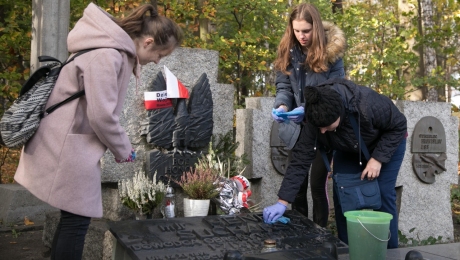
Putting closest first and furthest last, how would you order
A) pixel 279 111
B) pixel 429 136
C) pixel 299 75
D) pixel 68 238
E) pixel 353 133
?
pixel 68 238, pixel 353 133, pixel 279 111, pixel 299 75, pixel 429 136

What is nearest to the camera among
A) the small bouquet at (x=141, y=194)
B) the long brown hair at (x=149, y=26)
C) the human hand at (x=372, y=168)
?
the long brown hair at (x=149, y=26)

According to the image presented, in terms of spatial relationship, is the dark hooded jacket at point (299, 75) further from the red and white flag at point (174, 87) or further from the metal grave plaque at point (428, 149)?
the metal grave plaque at point (428, 149)

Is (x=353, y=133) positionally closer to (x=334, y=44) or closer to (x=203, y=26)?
(x=334, y=44)

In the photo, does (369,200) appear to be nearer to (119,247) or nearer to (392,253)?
(392,253)

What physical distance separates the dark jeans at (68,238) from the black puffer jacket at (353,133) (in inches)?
52.3

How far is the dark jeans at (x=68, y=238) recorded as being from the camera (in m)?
2.69

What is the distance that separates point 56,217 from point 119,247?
1.38 metres

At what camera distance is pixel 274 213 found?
3.55 m

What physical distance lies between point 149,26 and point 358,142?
1435mm

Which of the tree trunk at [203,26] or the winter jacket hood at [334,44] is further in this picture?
the tree trunk at [203,26]

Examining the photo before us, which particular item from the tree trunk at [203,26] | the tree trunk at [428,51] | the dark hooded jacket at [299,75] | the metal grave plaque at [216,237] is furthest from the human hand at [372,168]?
the tree trunk at [428,51]

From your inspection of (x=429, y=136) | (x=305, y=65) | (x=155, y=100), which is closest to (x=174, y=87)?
(x=155, y=100)

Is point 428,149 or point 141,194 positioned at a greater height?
point 428,149

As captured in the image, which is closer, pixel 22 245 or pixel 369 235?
pixel 369 235
